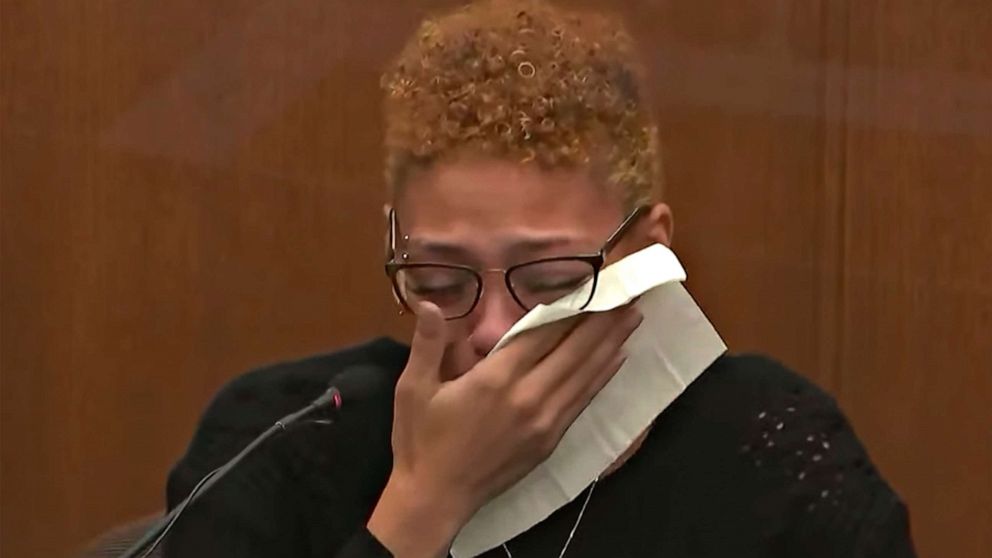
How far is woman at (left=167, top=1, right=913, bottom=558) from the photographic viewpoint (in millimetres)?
859

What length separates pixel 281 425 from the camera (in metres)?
0.77

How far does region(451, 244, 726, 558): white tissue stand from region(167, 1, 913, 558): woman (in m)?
0.02

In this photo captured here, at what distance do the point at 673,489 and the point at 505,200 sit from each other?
252mm

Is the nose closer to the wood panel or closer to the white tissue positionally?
the white tissue

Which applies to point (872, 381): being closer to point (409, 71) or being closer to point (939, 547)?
point (939, 547)

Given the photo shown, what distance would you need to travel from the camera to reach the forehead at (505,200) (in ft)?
2.82

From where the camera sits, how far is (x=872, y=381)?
1472 mm

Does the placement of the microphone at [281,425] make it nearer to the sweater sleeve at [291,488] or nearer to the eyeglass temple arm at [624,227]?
the sweater sleeve at [291,488]

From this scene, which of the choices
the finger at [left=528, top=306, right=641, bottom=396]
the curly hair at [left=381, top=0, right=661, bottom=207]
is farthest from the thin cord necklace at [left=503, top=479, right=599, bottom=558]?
the curly hair at [left=381, top=0, right=661, bottom=207]

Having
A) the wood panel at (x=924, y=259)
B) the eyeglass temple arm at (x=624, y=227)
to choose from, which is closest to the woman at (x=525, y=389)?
the eyeglass temple arm at (x=624, y=227)

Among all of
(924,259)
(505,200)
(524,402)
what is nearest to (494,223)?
(505,200)

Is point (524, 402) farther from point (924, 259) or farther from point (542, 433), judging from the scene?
point (924, 259)

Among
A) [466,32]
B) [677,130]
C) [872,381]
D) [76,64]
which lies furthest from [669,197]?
[76,64]

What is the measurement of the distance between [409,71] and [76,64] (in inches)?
33.3
